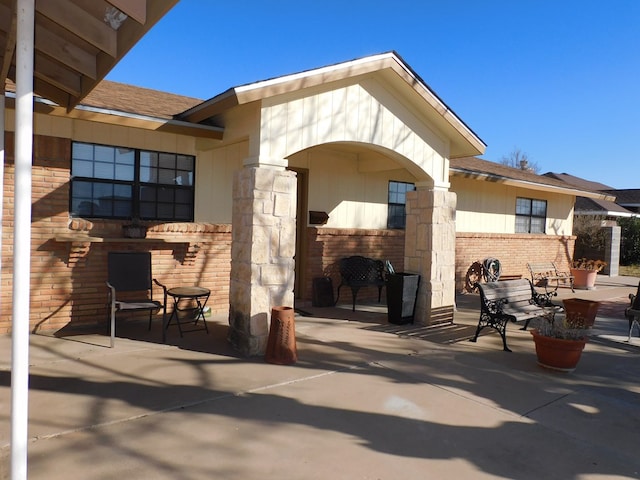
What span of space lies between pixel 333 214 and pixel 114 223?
4.33 meters

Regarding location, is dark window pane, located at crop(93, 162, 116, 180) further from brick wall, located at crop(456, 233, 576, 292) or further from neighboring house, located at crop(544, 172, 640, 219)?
neighboring house, located at crop(544, 172, 640, 219)

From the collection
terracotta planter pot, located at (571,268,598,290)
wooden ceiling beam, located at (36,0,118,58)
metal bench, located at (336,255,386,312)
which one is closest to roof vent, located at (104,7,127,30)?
wooden ceiling beam, located at (36,0,118,58)

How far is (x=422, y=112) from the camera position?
7.11 meters

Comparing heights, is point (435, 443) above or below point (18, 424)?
below

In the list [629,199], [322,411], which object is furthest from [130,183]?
[629,199]

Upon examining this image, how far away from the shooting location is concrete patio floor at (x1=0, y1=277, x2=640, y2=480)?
313 centimetres

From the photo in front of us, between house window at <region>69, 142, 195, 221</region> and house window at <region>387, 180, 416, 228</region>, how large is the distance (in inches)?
187

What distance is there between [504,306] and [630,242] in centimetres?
1918

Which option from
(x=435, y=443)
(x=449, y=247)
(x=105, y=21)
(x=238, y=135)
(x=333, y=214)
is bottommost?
(x=435, y=443)

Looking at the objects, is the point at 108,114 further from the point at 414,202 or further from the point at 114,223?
the point at 414,202

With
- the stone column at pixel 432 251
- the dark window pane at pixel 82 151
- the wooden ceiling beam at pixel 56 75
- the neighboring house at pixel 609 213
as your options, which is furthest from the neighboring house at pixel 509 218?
the wooden ceiling beam at pixel 56 75

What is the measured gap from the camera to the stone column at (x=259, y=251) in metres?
5.44

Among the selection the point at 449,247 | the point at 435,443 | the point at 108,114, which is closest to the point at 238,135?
the point at 108,114

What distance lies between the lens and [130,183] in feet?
22.8
